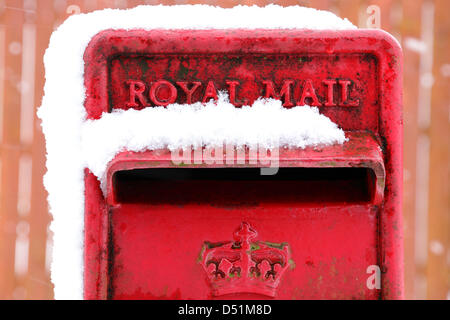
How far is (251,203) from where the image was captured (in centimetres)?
94

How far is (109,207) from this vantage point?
0.93 m

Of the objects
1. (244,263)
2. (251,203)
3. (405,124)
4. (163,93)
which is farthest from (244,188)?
(405,124)

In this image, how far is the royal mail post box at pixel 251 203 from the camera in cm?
90

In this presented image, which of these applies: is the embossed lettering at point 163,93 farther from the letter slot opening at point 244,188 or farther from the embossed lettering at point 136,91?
the letter slot opening at point 244,188

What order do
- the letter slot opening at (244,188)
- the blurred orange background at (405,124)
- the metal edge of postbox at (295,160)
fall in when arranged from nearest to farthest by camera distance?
the metal edge of postbox at (295,160), the letter slot opening at (244,188), the blurred orange background at (405,124)

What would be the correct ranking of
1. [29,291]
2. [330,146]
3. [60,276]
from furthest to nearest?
[29,291] → [60,276] → [330,146]

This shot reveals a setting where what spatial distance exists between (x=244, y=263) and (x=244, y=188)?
0.60ft

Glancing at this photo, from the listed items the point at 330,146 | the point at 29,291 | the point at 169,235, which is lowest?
the point at 29,291

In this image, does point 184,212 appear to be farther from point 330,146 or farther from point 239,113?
point 330,146

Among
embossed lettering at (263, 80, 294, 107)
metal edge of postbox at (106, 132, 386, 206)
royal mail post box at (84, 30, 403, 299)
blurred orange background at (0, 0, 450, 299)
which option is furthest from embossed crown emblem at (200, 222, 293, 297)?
Answer: blurred orange background at (0, 0, 450, 299)

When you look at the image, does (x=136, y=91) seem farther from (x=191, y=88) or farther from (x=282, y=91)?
(x=282, y=91)

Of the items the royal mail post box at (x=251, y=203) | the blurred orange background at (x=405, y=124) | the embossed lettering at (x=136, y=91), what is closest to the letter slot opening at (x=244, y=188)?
the royal mail post box at (x=251, y=203)

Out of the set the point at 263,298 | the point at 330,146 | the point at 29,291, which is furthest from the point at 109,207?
the point at 29,291

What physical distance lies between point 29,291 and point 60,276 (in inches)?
45.0
